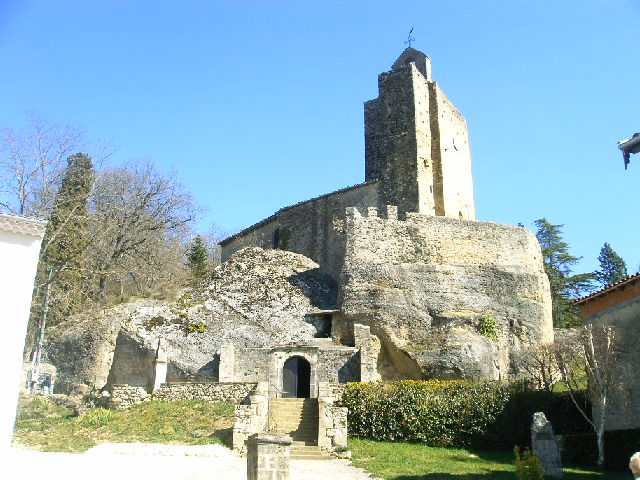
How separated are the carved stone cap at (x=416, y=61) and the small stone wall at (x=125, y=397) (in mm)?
25251

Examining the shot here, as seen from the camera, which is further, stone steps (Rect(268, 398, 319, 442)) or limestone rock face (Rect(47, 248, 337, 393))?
limestone rock face (Rect(47, 248, 337, 393))

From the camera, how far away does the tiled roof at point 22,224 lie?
17391 mm

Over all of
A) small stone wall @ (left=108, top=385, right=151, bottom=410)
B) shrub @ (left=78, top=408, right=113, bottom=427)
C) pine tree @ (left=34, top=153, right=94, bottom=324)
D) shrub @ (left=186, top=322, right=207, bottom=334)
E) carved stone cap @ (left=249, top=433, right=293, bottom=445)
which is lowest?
carved stone cap @ (left=249, top=433, right=293, bottom=445)

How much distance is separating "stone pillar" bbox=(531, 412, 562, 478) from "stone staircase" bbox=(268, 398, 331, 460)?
233 inches

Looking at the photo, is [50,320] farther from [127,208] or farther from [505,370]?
[505,370]

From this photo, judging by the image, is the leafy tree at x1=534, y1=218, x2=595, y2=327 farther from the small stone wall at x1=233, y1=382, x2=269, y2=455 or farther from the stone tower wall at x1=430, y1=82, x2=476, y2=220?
the small stone wall at x1=233, y1=382, x2=269, y2=455

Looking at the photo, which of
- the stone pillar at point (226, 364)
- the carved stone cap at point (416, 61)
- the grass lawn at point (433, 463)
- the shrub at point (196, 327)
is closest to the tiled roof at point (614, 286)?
the grass lawn at point (433, 463)

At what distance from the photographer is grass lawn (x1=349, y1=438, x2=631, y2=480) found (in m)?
14.5

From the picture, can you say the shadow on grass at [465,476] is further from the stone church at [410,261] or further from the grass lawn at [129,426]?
the stone church at [410,261]

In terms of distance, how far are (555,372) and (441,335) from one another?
208 inches

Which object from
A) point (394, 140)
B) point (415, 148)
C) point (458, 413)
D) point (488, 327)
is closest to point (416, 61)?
point (394, 140)

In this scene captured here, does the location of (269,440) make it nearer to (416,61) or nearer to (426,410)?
(426,410)

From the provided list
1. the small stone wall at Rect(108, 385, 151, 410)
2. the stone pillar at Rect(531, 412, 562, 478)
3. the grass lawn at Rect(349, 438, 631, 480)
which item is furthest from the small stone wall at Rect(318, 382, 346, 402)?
the stone pillar at Rect(531, 412, 562, 478)

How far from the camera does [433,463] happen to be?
16.0 metres
